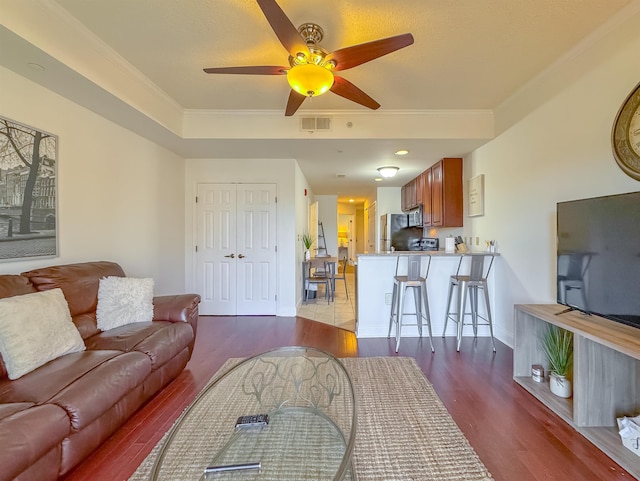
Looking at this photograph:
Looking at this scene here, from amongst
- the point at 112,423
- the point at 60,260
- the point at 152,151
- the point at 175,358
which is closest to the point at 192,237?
the point at 152,151

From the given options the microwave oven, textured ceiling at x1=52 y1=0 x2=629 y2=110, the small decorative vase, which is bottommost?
the small decorative vase

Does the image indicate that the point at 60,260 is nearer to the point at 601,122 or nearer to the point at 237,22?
the point at 237,22

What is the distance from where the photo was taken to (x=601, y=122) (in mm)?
2070

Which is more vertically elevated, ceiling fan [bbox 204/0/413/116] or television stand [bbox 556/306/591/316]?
ceiling fan [bbox 204/0/413/116]

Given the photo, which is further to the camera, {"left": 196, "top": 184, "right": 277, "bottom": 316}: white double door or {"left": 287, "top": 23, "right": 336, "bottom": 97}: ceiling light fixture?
{"left": 196, "top": 184, "right": 277, "bottom": 316}: white double door

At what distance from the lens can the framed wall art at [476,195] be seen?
3715 millimetres

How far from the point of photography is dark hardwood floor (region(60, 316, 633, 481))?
1.52 meters

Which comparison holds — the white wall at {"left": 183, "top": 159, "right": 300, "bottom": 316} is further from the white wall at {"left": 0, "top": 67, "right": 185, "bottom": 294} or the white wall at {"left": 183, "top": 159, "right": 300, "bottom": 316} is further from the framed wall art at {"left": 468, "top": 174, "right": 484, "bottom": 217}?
the framed wall art at {"left": 468, "top": 174, "right": 484, "bottom": 217}

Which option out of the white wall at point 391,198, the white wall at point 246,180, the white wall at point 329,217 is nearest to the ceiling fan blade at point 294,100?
the white wall at point 246,180

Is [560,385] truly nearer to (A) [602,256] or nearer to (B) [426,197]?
(A) [602,256]

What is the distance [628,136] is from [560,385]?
174 cm

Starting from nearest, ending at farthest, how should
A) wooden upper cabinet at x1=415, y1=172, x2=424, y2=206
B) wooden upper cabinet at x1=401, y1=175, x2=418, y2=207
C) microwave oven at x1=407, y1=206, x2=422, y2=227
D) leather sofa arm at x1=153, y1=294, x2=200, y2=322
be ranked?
leather sofa arm at x1=153, y1=294, x2=200, y2=322, wooden upper cabinet at x1=415, y1=172, x2=424, y2=206, microwave oven at x1=407, y1=206, x2=422, y2=227, wooden upper cabinet at x1=401, y1=175, x2=418, y2=207

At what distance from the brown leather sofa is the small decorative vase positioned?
2825mm

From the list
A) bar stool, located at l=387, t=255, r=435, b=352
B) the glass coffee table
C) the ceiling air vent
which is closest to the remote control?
the glass coffee table
